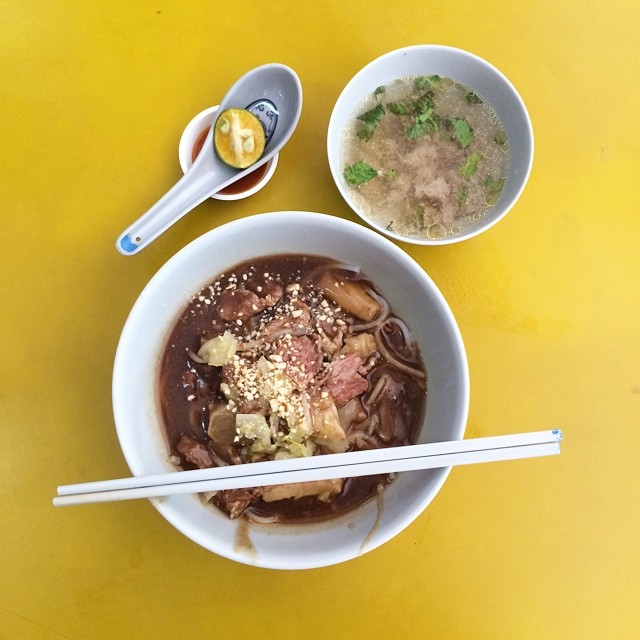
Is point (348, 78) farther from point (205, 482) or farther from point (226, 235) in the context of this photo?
point (205, 482)

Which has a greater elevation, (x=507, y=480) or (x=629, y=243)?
(x=629, y=243)

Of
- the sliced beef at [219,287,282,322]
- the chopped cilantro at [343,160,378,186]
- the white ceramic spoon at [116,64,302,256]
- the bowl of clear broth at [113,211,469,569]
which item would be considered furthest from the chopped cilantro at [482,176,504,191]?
the sliced beef at [219,287,282,322]

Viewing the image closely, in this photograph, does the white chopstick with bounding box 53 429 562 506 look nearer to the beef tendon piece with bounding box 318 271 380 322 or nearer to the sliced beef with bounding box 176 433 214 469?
the sliced beef with bounding box 176 433 214 469

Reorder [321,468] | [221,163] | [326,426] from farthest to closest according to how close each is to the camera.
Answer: [221,163]
[326,426]
[321,468]

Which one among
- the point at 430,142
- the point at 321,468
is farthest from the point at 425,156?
the point at 321,468

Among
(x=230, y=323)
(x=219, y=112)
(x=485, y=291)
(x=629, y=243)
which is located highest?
(x=219, y=112)

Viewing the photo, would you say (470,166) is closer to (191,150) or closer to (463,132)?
(463,132)

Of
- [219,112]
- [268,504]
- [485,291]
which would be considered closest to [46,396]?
[268,504]
